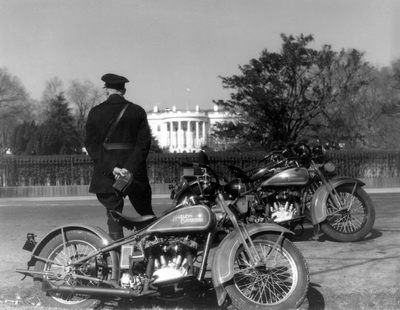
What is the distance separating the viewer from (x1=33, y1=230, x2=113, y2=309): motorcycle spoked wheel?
425 cm

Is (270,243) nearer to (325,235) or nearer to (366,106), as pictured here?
(325,235)

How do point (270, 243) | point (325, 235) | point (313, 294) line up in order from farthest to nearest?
point (325, 235)
point (313, 294)
point (270, 243)

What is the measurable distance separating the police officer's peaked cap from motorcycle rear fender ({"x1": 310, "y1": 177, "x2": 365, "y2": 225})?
271 cm

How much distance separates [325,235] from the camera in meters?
7.10

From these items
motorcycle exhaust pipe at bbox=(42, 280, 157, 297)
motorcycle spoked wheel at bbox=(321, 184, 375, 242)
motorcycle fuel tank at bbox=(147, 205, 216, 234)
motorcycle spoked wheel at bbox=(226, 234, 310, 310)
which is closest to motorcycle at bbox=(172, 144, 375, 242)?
motorcycle spoked wheel at bbox=(321, 184, 375, 242)

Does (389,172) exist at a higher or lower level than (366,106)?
lower

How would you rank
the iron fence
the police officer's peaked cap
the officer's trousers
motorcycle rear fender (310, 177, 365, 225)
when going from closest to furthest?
the officer's trousers, the police officer's peaked cap, motorcycle rear fender (310, 177, 365, 225), the iron fence

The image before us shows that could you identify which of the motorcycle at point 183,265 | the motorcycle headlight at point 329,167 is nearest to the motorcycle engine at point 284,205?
the motorcycle headlight at point 329,167

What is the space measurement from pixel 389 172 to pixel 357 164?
1502 millimetres


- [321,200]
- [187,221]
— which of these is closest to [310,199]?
[321,200]

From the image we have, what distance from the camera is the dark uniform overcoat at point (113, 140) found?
5.11 m

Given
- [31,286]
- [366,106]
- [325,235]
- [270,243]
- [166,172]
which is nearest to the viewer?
[270,243]

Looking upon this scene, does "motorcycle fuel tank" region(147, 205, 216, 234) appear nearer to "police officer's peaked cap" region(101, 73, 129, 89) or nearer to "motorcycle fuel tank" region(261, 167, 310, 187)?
"police officer's peaked cap" region(101, 73, 129, 89)

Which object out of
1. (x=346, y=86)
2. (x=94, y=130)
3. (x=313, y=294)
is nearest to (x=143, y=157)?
(x=94, y=130)
